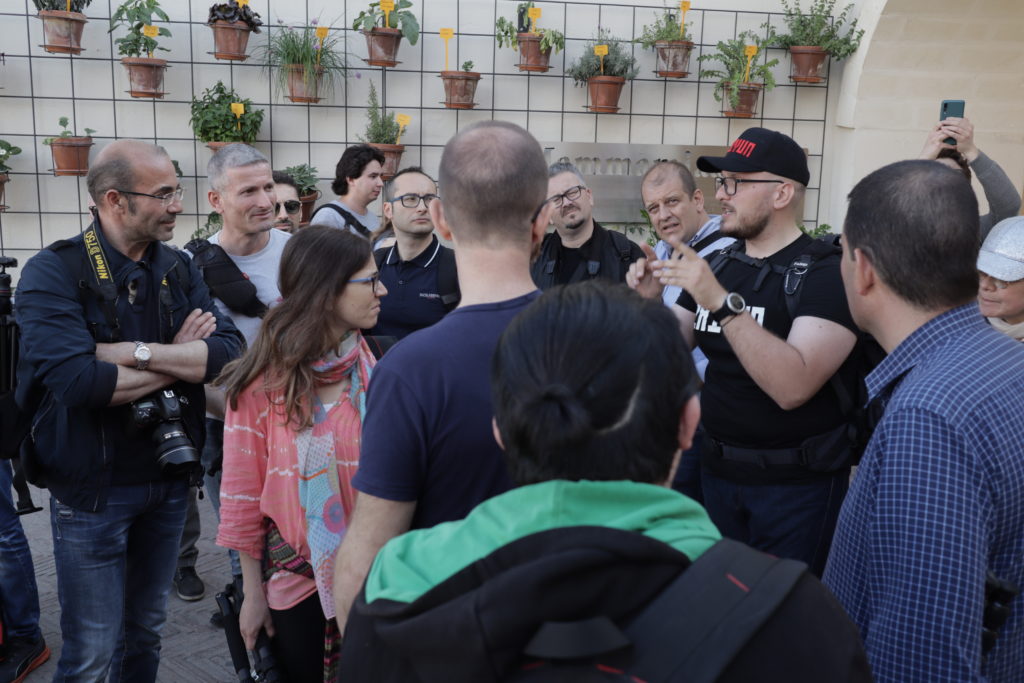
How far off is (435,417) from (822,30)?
6.18 metres

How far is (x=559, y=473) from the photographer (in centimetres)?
102

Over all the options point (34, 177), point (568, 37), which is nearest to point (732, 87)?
point (568, 37)

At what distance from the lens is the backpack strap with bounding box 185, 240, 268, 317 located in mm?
3471

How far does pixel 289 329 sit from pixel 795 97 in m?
5.81

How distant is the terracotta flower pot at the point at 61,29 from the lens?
5.91m

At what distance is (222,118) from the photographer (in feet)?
20.7

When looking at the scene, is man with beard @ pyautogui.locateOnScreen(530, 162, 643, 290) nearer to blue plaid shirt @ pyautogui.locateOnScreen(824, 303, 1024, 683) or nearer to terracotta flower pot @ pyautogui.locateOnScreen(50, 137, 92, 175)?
blue plaid shirt @ pyautogui.locateOnScreen(824, 303, 1024, 683)

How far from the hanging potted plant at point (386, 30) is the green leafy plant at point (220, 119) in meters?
0.95

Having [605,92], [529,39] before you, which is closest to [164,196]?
[529,39]

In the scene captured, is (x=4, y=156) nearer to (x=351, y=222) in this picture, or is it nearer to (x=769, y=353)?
(x=351, y=222)

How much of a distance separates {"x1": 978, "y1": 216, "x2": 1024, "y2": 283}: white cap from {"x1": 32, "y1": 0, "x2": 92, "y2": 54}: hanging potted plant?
18.7 ft

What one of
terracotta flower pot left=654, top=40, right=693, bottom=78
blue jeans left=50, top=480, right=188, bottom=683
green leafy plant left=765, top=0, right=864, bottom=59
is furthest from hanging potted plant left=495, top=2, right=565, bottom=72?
blue jeans left=50, top=480, right=188, bottom=683

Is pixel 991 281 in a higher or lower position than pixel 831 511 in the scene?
higher

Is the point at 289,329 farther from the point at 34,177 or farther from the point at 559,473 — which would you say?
the point at 34,177
